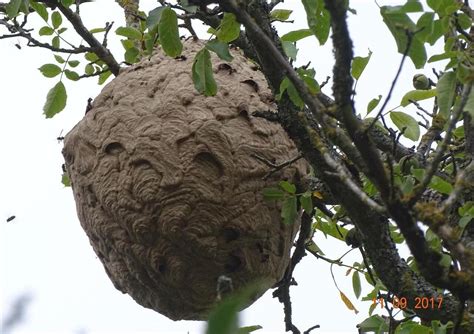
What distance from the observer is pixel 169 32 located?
1.99 meters

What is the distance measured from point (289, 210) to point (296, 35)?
0.51m

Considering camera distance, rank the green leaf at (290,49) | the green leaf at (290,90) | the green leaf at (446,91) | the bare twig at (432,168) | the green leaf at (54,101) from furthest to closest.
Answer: the green leaf at (54,101) < the green leaf at (290,49) < the green leaf at (290,90) < the green leaf at (446,91) < the bare twig at (432,168)

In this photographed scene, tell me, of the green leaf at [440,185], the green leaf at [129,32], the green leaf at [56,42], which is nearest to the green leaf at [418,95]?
the green leaf at [440,185]

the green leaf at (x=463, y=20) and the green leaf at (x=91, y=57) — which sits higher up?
the green leaf at (x=91, y=57)

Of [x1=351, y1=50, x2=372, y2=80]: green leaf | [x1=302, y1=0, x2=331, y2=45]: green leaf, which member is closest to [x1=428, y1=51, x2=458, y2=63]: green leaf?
[x1=302, y1=0, x2=331, y2=45]: green leaf

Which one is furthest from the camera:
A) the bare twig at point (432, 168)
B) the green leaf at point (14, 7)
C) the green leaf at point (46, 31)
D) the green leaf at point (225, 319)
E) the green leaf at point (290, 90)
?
the green leaf at point (46, 31)

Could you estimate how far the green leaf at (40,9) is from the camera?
8.64 ft

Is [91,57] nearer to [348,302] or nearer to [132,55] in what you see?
[132,55]

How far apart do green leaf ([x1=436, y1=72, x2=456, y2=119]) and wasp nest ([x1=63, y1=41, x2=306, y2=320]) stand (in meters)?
0.76

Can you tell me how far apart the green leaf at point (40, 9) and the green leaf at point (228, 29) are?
3.02 feet

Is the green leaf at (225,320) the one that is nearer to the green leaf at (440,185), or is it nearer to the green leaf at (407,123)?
the green leaf at (440,185)

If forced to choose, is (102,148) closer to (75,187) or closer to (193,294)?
(75,187)

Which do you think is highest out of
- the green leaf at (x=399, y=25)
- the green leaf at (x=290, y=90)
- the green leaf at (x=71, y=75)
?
the green leaf at (x=71, y=75)

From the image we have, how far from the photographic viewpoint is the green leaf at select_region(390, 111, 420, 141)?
7.45ft
